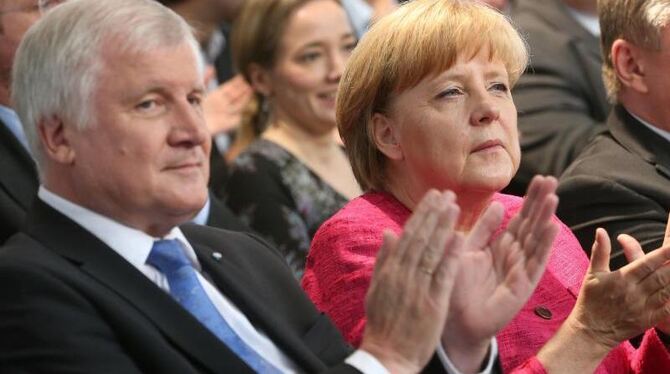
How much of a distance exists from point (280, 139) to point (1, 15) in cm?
148

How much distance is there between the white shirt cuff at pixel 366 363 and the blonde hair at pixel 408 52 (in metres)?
0.85

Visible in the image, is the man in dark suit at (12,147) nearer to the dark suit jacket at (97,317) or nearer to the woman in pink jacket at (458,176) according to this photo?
the dark suit jacket at (97,317)

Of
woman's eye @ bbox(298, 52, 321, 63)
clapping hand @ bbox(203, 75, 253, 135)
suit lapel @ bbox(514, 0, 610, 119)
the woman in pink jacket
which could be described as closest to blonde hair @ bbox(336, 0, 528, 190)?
the woman in pink jacket

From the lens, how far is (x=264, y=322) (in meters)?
2.40

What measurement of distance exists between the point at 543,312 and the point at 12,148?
1.22 meters

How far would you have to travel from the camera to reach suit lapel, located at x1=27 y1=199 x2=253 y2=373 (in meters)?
2.22

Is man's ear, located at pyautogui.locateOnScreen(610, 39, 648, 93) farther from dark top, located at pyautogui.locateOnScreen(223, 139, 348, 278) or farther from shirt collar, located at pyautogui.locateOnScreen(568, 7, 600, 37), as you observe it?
shirt collar, located at pyautogui.locateOnScreen(568, 7, 600, 37)

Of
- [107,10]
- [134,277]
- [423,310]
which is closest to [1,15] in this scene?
[107,10]

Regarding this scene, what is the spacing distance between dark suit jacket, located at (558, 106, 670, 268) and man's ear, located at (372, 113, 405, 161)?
0.67 metres

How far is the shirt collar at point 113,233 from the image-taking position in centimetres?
229

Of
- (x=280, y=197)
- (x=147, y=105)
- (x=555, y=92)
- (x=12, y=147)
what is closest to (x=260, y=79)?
(x=280, y=197)

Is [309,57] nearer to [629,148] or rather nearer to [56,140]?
[629,148]

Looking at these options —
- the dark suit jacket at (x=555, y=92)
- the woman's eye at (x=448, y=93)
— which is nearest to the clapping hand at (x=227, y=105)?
the dark suit jacket at (x=555, y=92)

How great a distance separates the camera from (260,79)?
4.75 m
